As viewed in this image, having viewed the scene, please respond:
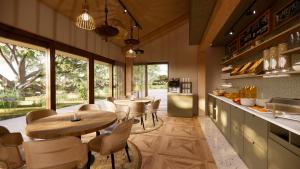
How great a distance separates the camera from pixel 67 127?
193 centimetres

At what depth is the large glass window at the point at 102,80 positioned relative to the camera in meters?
5.46

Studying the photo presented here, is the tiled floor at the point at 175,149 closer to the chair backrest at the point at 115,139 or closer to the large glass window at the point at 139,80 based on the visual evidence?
the chair backrest at the point at 115,139

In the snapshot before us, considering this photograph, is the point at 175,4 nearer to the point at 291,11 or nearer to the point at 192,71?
the point at 192,71

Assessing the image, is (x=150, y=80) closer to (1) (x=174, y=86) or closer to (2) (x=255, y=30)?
(1) (x=174, y=86)

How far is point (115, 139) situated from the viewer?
203cm

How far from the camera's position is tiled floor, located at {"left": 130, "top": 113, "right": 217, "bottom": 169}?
2.52 meters

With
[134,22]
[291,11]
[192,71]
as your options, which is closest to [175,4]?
[134,22]

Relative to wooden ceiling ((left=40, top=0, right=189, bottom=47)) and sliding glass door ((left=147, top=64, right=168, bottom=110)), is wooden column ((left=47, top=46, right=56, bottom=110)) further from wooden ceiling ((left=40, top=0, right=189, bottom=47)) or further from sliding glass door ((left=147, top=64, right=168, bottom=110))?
sliding glass door ((left=147, top=64, right=168, bottom=110))

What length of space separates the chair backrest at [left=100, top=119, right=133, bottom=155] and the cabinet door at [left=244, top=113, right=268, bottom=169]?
1667mm

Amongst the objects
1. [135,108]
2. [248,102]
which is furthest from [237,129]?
[135,108]

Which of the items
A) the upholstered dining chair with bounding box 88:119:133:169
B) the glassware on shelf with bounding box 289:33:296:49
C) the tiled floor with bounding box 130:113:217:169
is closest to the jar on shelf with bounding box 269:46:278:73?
the glassware on shelf with bounding box 289:33:296:49

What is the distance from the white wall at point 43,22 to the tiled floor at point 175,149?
285cm

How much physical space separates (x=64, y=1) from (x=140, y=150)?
3.40 metres

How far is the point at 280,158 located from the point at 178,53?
18.0 ft
